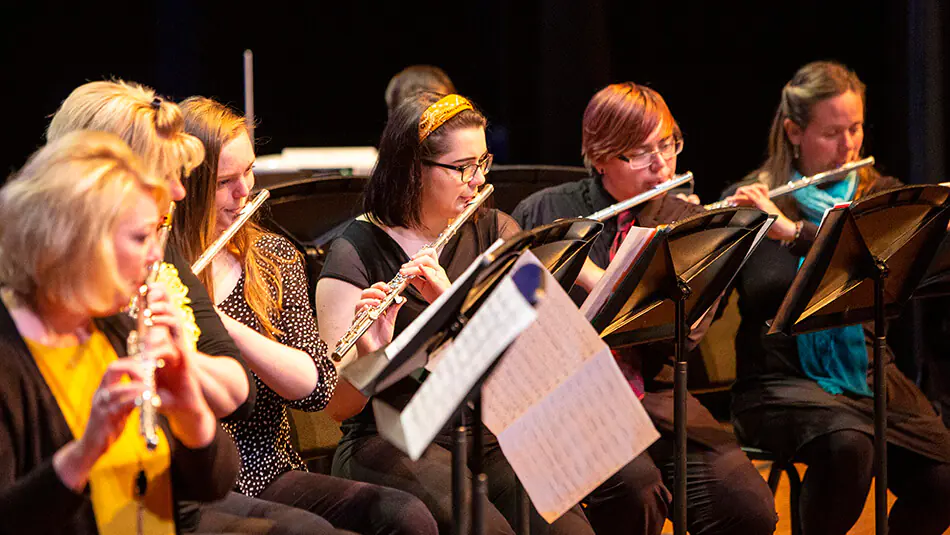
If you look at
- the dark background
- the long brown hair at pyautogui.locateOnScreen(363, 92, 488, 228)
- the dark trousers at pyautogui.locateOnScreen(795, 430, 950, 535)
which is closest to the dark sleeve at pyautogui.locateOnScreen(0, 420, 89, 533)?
the long brown hair at pyautogui.locateOnScreen(363, 92, 488, 228)

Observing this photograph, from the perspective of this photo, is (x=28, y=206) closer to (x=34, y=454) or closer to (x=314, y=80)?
(x=34, y=454)

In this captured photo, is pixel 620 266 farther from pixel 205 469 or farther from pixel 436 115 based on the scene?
pixel 205 469

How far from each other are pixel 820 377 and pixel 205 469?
1837mm

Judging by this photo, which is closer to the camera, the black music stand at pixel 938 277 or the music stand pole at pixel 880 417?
the music stand pole at pixel 880 417

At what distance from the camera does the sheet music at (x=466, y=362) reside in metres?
1.29

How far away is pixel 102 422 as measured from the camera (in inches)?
51.4

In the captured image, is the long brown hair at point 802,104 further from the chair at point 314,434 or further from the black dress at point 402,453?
the chair at point 314,434

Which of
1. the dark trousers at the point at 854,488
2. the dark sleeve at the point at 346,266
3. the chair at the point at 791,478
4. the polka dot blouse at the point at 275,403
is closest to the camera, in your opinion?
the polka dot blouse at the point at 275,403

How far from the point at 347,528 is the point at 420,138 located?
90 centimetres

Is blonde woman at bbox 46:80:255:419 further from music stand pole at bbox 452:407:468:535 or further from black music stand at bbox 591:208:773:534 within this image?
black music stand at bbox 591:208:773:534

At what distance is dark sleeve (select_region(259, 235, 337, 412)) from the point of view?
205 cm

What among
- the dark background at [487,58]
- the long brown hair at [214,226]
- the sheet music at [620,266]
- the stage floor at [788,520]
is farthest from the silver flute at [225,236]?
the dark background at [487,58]

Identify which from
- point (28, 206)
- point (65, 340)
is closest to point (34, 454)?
point (65, 340)

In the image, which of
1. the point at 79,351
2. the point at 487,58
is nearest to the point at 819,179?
the point at 79,351
